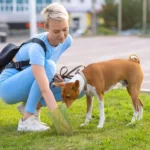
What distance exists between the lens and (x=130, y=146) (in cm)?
502

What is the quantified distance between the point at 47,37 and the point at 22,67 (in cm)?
53

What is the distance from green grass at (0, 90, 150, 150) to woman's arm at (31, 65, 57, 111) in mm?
364

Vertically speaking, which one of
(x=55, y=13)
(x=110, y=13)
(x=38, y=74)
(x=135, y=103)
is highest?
(x=55, y=13)

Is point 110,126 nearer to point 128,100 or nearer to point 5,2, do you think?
point 128,100

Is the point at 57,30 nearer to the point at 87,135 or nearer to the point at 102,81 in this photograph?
the point at 102,81

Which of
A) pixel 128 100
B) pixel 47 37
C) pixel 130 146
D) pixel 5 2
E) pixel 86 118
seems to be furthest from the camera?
pixel 5 2

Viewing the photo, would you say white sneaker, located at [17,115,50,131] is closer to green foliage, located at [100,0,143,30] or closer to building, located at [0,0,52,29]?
building, located at [0,0,52,29]

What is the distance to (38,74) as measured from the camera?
221 inches

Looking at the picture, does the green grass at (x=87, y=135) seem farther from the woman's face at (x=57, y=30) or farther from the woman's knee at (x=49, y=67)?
the woman's face at (x=57, y=30)

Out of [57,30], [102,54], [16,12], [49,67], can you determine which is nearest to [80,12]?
[16,12]

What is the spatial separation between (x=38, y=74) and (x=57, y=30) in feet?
1.73

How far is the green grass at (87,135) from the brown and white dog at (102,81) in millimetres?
215

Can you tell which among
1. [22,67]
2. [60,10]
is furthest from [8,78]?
[60,10]

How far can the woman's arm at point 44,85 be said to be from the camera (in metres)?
5.60
